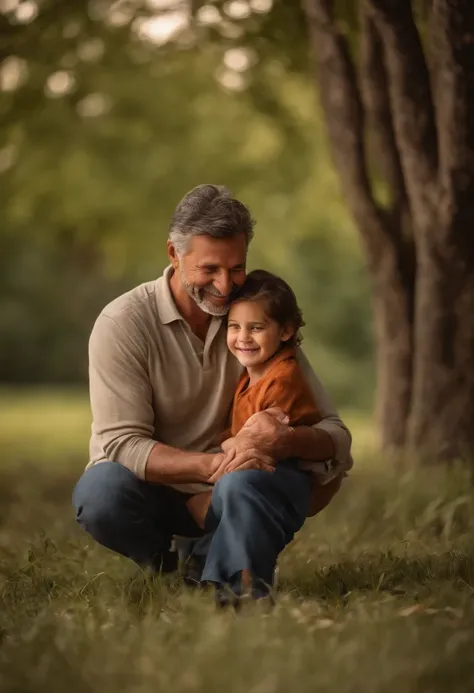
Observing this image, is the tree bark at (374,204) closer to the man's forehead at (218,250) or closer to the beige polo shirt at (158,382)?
the beige polo shirt at (158,382)

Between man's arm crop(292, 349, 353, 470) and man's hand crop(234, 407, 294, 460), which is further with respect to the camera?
man's arm crop(292, 349, 353, 470)

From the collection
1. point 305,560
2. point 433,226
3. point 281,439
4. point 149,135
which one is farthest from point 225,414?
point 149,135

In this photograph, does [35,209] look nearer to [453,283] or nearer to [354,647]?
[453,283]

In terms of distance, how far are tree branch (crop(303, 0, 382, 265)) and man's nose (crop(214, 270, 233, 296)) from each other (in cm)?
349

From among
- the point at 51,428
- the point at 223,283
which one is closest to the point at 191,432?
the point at 223,283

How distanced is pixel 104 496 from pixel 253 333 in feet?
2.67

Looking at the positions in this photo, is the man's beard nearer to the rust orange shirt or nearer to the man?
the man

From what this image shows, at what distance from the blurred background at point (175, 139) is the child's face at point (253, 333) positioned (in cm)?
466

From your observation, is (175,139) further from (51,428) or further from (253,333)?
(253,333)

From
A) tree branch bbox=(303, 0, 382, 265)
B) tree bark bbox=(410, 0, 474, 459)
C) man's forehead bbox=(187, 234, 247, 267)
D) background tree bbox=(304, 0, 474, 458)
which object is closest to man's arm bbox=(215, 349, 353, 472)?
man's forehead bbox=(187, 234, 247, 267)

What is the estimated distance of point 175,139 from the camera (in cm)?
1252

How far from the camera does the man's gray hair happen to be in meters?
4.32

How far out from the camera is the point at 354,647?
11.2ft

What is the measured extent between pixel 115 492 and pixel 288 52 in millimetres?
5596
